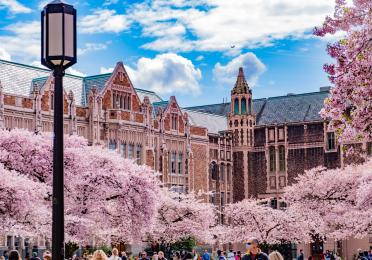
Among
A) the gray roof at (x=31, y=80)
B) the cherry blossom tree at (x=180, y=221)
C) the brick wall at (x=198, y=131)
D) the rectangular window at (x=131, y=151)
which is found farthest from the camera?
the brick wall at (x=198, y=131)

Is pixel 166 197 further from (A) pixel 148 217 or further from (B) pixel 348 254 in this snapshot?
(B) pixel 348 254

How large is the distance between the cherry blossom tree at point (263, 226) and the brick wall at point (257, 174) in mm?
13398

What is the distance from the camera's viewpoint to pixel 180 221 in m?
45.6

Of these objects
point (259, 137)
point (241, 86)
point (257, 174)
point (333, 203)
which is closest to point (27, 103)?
point (333, 203)

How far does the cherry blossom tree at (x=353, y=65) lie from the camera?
11.8 metres

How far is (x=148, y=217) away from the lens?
34188 millimetres

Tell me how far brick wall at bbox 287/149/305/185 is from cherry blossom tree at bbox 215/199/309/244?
504 inches

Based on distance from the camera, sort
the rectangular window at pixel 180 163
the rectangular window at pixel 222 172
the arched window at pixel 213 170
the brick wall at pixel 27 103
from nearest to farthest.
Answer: the brick wall at pixel 27 103
the rectangular window at pixel 180 163
the arched window at pixel 213 170
the rectangular window at pixel 222 172

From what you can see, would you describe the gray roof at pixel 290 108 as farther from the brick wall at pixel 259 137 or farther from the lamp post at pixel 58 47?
the lamp post at pixel 58 47

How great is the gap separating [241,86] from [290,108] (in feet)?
15.3

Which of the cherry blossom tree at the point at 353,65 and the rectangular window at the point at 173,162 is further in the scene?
the rectangular window at the point at 173,162

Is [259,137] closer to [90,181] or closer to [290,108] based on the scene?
[290,108]

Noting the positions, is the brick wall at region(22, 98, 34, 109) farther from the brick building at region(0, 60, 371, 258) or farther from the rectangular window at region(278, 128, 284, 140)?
the rectangular window at region(278, 128, 284, 140)

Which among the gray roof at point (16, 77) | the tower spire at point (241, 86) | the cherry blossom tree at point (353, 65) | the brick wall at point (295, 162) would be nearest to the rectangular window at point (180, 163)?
the tower spire at point (241, 86)
